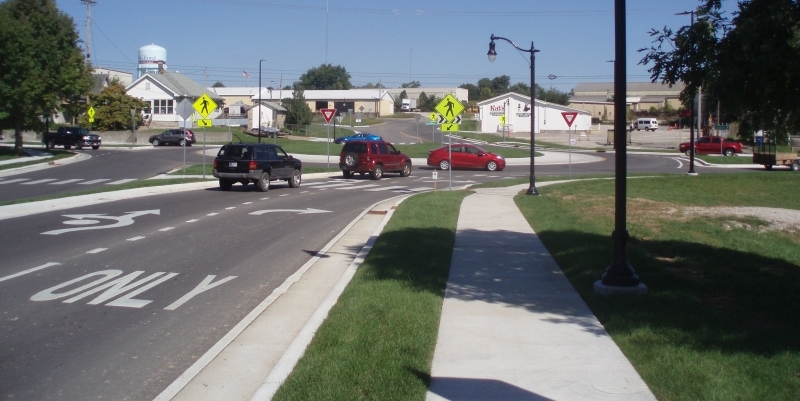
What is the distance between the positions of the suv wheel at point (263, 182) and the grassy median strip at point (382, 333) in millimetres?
13705

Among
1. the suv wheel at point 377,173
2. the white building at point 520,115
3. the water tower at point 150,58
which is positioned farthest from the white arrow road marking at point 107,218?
the water tower at point 150,58

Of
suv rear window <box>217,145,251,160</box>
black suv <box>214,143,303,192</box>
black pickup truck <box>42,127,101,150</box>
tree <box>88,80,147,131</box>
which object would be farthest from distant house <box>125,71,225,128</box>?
suv rear window <box>217,145,251,160</box>

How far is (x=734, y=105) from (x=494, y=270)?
4.02 m

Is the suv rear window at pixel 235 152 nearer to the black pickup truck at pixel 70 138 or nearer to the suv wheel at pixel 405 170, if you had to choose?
the suv wheel at pixel 405 170

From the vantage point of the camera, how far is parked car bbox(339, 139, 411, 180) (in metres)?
34.5

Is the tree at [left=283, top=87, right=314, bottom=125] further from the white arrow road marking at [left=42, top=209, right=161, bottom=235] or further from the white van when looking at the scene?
the white arrow road marking at [left=42, top=209, right=161, bottom=235]

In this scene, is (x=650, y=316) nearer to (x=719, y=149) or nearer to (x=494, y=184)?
(x=494, y=184)

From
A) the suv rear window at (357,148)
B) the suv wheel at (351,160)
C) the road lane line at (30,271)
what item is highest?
the suv rear window at (357,148)

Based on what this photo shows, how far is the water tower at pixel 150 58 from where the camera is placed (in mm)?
111000

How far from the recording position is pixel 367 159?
3447 cm

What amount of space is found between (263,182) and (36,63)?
2577 cm

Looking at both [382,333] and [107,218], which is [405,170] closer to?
[107,218]

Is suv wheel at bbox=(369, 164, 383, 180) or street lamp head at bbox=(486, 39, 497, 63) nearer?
street lamp head at bbox=(486, 39, 497, 63)

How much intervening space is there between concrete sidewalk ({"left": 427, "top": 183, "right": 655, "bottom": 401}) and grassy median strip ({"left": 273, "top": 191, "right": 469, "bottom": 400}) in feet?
0.58
